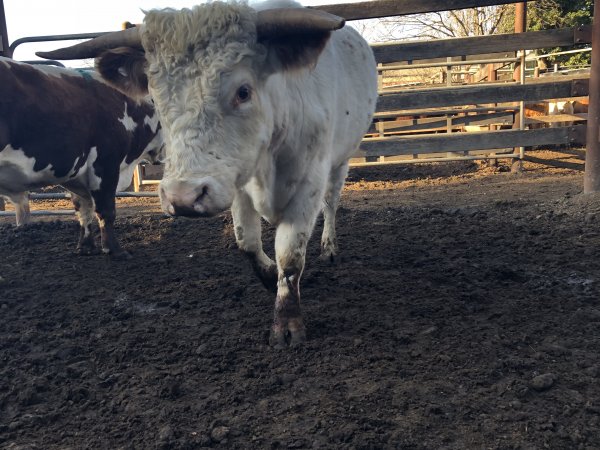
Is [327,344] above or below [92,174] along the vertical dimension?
below

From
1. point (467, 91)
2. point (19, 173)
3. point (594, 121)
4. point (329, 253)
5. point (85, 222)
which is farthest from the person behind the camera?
point (467, 91)

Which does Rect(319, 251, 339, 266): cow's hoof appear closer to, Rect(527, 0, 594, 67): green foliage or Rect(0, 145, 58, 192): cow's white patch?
Rect(0, 145, 58, 192): cow's white patch

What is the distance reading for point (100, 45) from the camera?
9.78ft

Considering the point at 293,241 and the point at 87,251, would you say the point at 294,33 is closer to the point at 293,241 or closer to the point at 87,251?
the point at 293,241

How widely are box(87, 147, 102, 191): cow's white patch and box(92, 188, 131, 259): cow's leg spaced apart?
0.05 meters

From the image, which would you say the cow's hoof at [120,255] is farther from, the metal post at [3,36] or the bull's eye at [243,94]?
the metal post at [3,36]

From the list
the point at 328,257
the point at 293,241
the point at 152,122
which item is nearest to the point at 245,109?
the point at 293,241

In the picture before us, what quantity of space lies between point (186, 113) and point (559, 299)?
244 cm

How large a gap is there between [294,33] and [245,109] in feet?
1.42

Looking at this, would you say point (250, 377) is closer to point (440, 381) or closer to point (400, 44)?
point (440, 381)

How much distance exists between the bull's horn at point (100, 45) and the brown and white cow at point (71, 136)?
0.93m

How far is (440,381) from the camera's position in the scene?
2.42 meters

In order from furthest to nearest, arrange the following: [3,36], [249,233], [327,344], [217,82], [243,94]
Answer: [3,36], [249,233], [327,344], [243,94], [217,82]

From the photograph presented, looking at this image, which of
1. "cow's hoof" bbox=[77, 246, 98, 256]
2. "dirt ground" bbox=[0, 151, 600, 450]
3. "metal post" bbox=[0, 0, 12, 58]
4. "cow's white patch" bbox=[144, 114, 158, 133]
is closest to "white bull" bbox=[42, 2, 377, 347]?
"dirt ground" bbox=[0, 151, 600, 450]
